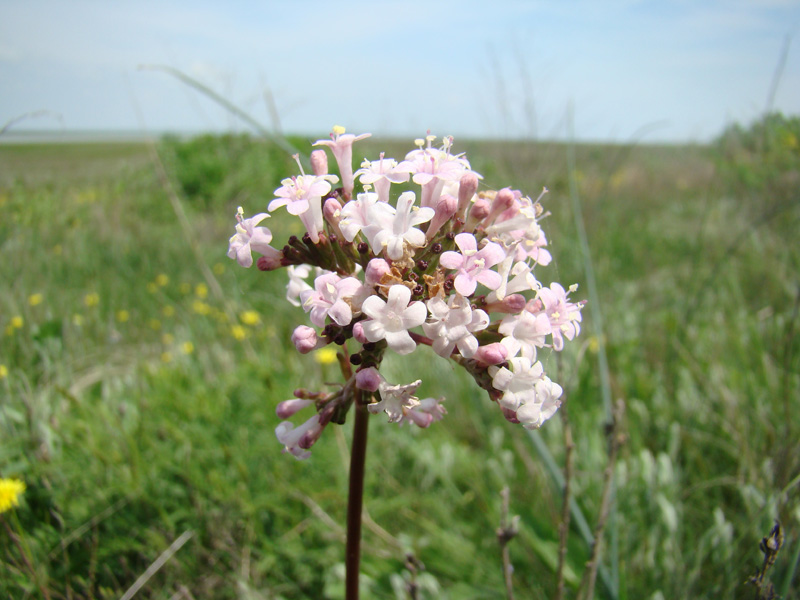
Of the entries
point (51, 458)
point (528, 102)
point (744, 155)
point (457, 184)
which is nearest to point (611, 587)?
point (457, 184)

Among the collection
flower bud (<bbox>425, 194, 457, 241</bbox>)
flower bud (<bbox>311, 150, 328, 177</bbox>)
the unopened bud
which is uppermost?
flower bud (<bbox>311, 150, 328, 177</bbox>)

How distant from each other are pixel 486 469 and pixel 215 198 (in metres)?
9.66

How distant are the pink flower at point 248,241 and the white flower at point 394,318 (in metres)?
0.38

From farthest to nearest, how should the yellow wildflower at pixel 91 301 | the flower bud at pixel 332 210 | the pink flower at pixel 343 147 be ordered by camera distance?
the yellow wildflower at pixel 91 301 < the pink flower at pixel 343 147 < the flower bud at pixel 332 210

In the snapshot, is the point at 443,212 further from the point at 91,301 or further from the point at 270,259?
the point at 91,301

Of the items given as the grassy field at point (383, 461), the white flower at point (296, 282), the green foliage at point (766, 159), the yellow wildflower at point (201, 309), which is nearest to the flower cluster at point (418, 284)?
the white flower at point (296, 282)

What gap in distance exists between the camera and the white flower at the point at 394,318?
41.5 inches

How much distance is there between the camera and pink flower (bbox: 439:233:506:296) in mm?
1128

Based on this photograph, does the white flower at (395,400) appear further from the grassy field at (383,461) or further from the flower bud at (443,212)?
the grassy field at (383,461)

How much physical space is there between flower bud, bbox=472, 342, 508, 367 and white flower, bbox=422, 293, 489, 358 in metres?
0.05

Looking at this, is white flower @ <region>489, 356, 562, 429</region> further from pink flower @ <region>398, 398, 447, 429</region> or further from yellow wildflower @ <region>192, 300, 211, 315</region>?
yellow wildflower @ <region>192, 300, 211, 315</region>

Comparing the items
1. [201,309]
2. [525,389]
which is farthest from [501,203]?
[201,309]

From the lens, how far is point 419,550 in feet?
7.74

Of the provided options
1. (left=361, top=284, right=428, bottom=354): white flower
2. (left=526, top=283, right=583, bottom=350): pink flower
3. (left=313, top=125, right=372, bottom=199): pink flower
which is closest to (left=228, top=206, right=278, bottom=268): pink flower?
(left=313, top=125, right=372, bottom=199): pink flower
